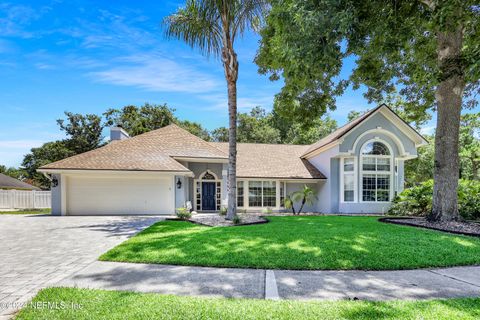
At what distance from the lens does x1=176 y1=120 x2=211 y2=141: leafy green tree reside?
3876 centimetres

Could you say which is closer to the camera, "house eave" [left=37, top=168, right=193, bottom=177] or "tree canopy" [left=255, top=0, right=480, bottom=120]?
"tree canopy" [left=255, top=0, right=480, bottom=120]

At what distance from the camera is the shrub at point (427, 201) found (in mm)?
12766

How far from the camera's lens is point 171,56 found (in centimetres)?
1398

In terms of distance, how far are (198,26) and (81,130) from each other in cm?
3028

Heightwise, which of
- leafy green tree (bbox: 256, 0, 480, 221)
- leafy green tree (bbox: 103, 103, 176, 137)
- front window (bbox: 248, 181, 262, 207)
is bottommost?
front window (bbox: 248, 181, 262, 207)

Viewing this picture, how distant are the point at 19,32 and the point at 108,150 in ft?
26.6

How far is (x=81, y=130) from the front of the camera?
1406 inches

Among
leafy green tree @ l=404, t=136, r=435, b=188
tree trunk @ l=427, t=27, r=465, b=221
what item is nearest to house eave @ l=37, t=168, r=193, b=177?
tree trunk @ l=427, t=27, r=465, b=221

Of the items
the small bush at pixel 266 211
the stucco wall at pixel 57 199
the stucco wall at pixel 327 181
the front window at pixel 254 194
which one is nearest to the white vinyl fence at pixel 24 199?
the stucco wall at pixel 57 199

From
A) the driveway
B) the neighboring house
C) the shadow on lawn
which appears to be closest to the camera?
the shadow on lawn

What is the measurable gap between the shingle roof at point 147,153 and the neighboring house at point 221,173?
0.05 meters

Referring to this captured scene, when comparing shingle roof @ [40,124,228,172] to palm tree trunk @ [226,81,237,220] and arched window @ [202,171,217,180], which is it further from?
palm tree trunk @ [226,81,237,220]

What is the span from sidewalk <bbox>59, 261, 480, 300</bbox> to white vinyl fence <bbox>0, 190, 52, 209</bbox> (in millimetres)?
23673

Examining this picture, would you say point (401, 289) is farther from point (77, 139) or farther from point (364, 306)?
point (77, 139)
